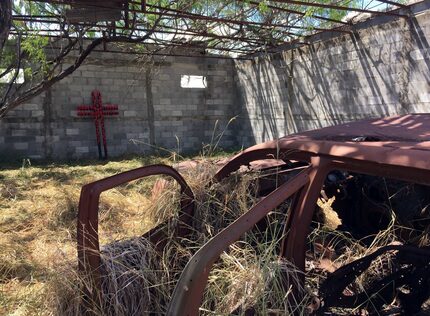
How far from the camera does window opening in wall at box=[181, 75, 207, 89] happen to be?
44.0 feet

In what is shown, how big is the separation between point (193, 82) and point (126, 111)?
2512 mm

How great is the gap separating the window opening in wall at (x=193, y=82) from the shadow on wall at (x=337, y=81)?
1257 mm

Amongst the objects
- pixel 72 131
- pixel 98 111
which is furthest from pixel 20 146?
pixel 98 111

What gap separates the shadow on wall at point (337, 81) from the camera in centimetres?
737

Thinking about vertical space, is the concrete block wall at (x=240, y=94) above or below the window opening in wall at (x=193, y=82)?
below

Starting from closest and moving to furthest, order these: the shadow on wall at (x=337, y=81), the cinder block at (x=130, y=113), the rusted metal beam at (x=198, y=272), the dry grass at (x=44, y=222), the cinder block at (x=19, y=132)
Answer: the rusted metal beam at (x=198, y=272) → the dry grass at (x=44, y=222) → the shadow on wall at (x=337, y=81) → the cinder block at (x=19, y=132) → the cinder block at (x=130, y=113)

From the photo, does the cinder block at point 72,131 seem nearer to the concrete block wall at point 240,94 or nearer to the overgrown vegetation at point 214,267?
the concrete block wall at point 240,94

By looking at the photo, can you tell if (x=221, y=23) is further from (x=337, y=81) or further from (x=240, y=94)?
(x=240, y=94)

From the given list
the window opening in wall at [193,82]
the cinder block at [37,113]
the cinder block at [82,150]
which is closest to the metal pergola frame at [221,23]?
the window opening in wall at [193,82]

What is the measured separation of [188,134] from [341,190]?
35.8ft

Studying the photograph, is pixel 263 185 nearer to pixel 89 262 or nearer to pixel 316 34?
pixel 89 262

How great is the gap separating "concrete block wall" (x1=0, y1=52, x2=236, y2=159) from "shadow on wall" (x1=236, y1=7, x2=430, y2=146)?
113 centimetres

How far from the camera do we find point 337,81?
370 inches

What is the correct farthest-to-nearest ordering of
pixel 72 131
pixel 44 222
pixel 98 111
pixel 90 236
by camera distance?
pixel 98 111 → pixel 72 131 → pixel 44 222 → pixel 90 236
